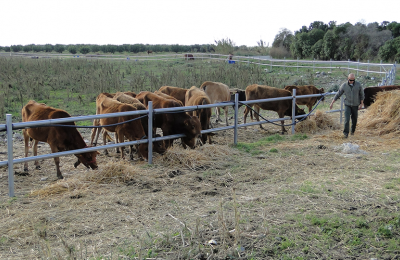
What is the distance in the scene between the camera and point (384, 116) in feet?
39.7

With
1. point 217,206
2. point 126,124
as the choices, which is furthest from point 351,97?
point 217,206

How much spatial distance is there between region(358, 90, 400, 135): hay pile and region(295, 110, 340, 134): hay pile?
0.90m

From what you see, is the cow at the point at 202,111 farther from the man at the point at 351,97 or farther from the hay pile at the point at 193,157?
the man at the point at 351,97

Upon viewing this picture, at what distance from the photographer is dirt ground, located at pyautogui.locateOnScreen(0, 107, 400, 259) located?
4.20m

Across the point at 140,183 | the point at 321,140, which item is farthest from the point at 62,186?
the point at 321,140

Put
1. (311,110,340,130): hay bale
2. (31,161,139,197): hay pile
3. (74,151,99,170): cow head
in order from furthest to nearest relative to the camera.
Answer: (311,110,340,130): hay bale < (74,151,99,170): cow head < (31,161,139,197): hay pile

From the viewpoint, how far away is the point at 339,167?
773 centimetres

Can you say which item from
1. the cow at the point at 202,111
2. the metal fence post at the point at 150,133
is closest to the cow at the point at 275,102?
the cow at the point at 202,111

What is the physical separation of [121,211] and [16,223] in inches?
53.7

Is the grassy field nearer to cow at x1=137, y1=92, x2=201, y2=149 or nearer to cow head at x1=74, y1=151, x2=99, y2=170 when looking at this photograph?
cow at x1=137, y1=92, x2=201, y2=149

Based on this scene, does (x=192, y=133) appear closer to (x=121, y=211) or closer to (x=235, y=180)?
(x=235, y=180)

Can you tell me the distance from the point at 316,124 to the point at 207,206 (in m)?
7.96

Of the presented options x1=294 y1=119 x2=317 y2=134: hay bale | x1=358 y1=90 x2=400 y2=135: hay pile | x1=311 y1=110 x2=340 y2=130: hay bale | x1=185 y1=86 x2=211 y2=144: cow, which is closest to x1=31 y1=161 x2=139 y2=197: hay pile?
x1=185 y1=86 x2=211 y2=144: cow

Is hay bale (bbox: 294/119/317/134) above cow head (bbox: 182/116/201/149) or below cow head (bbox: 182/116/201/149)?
below
